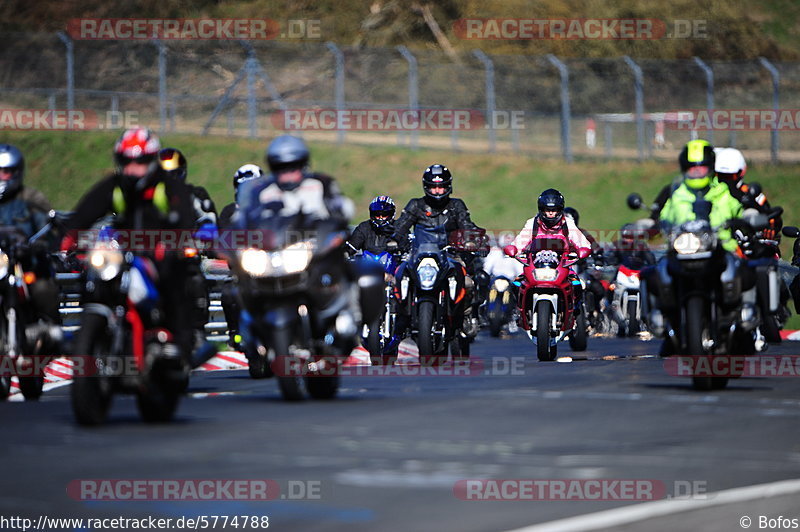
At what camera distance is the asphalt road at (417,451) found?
732 centimetres

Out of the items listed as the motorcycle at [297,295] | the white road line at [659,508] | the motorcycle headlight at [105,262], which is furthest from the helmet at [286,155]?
the white road line at [659,508]

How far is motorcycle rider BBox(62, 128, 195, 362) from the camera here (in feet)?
32.2

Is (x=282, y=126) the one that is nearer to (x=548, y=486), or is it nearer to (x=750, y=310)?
(x=750, y=310)

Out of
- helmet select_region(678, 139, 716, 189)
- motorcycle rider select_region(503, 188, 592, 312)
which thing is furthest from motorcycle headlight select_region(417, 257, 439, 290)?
helmet select_region(678, 139, 716, 189)

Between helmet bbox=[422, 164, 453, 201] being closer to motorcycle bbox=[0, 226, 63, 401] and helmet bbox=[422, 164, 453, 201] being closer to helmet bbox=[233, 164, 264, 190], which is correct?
helmet bbox=[233, 164, 264, 190]

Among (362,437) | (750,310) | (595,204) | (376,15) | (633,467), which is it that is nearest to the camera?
(633,467)

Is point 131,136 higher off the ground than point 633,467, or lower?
higher

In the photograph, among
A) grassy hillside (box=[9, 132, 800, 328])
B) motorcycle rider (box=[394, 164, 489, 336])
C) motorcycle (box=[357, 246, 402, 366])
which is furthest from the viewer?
grassy hillside (box=[9, 132, 800, 328])

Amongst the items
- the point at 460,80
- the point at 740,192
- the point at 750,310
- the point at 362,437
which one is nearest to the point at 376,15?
the point at 460,80

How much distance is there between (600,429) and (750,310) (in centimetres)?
343

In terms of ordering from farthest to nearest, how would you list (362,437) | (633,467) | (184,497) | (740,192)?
(740,192)
(362,437)
(633,467)
(184,497)

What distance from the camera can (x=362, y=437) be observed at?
940 centimetres

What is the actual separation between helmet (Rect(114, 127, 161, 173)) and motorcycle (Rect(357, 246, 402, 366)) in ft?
24.0

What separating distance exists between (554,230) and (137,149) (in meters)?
9.06
